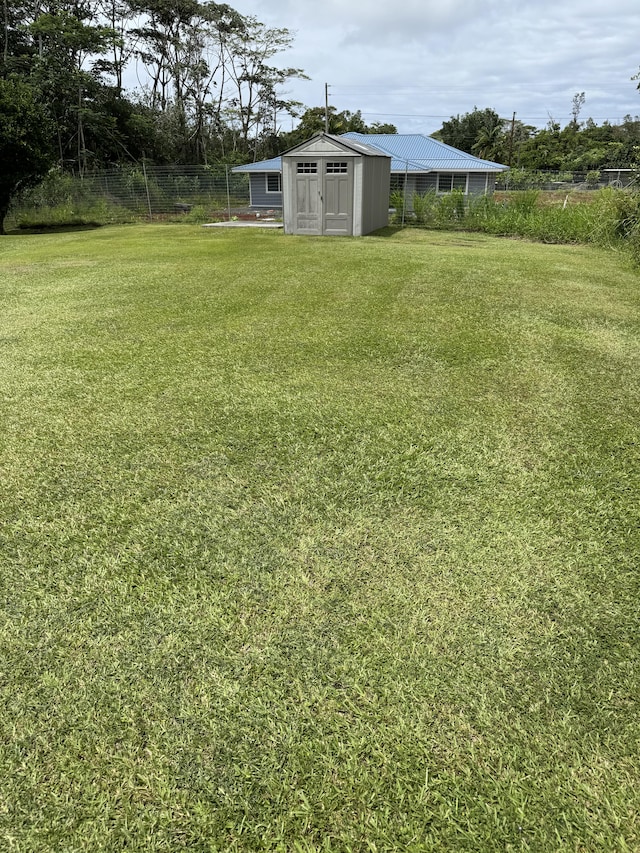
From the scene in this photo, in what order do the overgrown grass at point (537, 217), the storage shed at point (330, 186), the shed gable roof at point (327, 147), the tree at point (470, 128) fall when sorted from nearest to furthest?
1. the overgrown grass at point (537, 217)
2. the shed gable roof at point (327, 147)
3. the storage shed at point (330, 186)
4. the tree at point (470, 128)

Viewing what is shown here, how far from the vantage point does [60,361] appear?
14.5 feet

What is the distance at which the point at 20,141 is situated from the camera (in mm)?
13578

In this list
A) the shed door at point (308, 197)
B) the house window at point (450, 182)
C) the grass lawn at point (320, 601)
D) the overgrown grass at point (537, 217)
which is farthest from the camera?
the house window at point (450, 182)

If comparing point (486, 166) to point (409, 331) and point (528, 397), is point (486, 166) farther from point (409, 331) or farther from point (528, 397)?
point (528, 397)

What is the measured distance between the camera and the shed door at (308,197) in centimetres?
1298

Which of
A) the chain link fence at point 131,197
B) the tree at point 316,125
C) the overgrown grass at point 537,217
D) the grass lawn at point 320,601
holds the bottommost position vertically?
the grass lawn at point 320,601

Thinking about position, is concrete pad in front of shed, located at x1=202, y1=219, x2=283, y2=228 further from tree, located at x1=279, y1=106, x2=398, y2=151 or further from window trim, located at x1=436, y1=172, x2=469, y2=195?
tree, located at x1=279, y1=106, x2=398, y2=151

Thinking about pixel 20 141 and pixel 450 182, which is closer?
pixel 20 141

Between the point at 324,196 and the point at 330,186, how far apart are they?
272 mm

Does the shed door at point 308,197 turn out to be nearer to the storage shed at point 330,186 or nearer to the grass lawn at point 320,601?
the storage shed at point 330,186

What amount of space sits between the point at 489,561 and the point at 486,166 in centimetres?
2224

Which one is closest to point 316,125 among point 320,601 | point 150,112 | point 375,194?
point 150,112

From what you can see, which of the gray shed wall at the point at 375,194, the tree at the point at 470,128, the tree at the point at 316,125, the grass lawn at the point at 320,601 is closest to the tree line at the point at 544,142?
the tree at the point at 470,128

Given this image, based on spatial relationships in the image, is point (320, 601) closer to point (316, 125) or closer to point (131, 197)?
point (131, 197)
